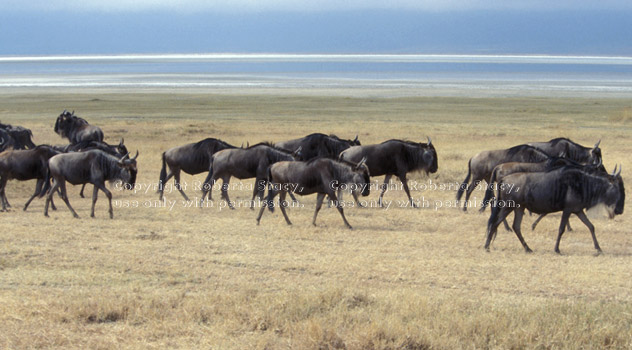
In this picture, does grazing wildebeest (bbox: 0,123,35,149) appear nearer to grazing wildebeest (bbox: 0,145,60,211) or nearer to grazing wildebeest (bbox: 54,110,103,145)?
grazing wildebeest (bbox: 54,110,103,145)

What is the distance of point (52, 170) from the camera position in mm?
13961

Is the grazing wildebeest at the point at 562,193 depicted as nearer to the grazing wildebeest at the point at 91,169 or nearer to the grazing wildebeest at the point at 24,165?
the grazing wildebeest at the point at 91,169

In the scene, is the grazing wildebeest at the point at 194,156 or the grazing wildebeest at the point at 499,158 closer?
the grazing wildebeest at the point at 499,158

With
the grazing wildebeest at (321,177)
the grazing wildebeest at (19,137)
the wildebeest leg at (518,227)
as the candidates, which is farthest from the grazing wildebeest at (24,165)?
the wildebeest leg at (518,227)

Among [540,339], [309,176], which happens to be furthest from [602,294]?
[309,176]

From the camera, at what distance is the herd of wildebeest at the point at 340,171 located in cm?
1106

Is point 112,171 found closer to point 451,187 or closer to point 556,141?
point 451,187

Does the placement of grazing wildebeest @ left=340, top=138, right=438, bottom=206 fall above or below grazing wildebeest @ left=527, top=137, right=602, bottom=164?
below

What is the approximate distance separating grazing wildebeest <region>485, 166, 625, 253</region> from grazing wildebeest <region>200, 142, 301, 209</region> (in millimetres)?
4995

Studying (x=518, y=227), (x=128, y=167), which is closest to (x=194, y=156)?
(x=128, y=167)

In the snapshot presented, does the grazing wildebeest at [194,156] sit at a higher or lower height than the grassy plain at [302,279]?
higher

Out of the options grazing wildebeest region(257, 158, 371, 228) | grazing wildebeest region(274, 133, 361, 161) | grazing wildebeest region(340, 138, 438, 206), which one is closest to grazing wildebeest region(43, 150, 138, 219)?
grazing wildebeest region(257, 158, 371, 228)

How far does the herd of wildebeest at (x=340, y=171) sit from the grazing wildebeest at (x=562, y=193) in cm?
1

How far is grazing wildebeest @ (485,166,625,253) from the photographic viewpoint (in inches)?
433
